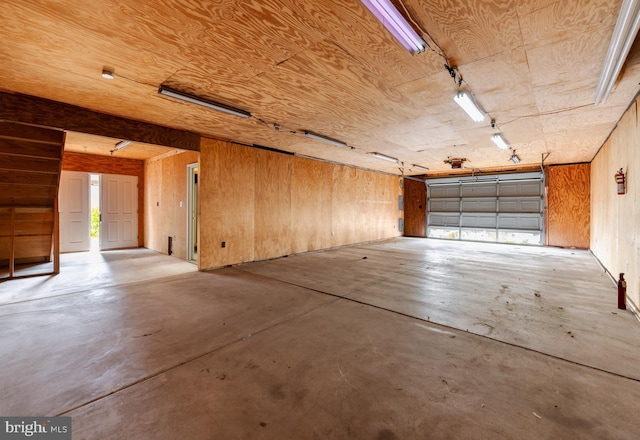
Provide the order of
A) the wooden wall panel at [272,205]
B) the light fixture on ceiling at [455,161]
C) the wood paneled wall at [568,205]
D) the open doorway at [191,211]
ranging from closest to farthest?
the open doorway at [191,211] → the wooden wall panel at [272,205] → the light fixture on ceiling at [455,161] → the wood paneled wall at [568,205]

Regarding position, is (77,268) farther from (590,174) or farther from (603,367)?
(590,174)

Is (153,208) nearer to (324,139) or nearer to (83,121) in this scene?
(83,121)

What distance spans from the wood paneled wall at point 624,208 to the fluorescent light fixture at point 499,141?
60.5 inches

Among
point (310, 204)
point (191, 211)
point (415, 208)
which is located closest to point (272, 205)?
point (310, 204)

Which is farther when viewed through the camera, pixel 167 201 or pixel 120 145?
pixel 167 201

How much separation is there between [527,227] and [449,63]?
28.6 feet

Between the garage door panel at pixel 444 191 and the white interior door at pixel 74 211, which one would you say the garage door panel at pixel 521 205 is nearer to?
the garage door panel at pixel 444 191

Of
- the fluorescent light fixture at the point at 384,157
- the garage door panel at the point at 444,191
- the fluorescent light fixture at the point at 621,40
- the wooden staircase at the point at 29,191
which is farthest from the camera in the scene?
the garage door panel at the point at 444,191

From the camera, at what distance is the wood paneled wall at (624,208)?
3.11 m

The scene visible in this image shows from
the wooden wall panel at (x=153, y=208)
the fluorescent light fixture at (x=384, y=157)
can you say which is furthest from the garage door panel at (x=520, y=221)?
the wooden wall panel at (x=153, y=208)

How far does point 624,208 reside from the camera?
3678mm

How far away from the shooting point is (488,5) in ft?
6.05

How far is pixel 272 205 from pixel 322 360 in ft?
15.0

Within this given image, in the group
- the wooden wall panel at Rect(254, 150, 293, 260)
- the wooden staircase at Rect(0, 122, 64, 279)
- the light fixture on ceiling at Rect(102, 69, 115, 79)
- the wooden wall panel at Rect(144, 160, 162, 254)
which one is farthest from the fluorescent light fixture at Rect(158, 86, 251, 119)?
the wooden wall panel at Rect(144, 160, 162, 254)
